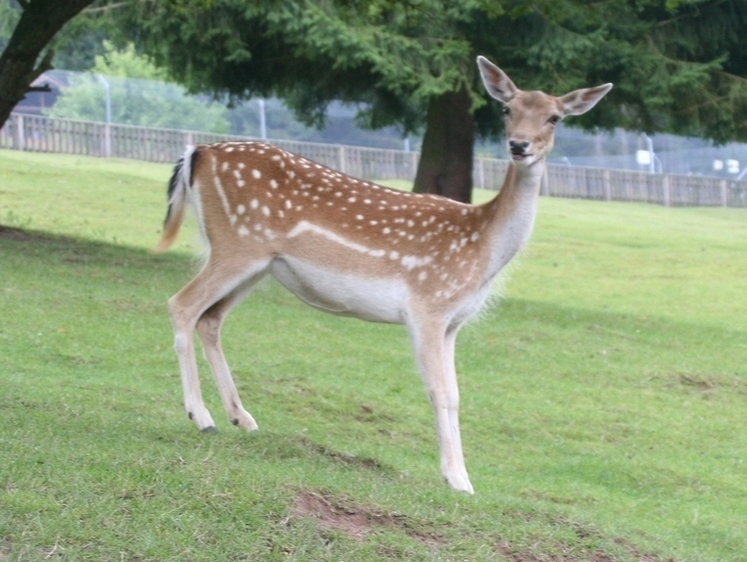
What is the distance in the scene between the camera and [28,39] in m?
14.4

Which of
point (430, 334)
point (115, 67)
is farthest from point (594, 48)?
point (115, 67)

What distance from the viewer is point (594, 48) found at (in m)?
15.9

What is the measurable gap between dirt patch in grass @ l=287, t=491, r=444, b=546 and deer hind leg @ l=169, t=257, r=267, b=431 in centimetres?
174

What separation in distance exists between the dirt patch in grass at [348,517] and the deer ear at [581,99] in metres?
2.91

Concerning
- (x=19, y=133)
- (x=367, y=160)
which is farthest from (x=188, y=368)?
(x=367, y=160)

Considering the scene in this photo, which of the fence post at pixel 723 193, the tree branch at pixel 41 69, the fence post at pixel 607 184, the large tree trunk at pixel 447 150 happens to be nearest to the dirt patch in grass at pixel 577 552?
the tree branch at pixel 41 69

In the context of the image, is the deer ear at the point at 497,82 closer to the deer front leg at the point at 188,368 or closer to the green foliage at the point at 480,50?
the deer front leg at the point at 188,368

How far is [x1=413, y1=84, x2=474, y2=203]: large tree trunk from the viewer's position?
59.4ft

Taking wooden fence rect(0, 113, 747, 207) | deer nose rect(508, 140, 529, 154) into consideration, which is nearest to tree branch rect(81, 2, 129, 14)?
deer nose rect(508, 140, 529, 154)

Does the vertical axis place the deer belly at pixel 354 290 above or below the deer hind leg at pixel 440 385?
above

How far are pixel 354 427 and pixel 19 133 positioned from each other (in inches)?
981

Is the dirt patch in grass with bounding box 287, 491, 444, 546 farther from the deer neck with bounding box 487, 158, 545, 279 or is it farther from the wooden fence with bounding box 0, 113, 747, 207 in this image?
the wooden fence with bounding box 0, 113, 747, 207

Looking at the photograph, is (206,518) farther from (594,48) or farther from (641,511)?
(594,48)

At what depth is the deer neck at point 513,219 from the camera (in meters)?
7.45
